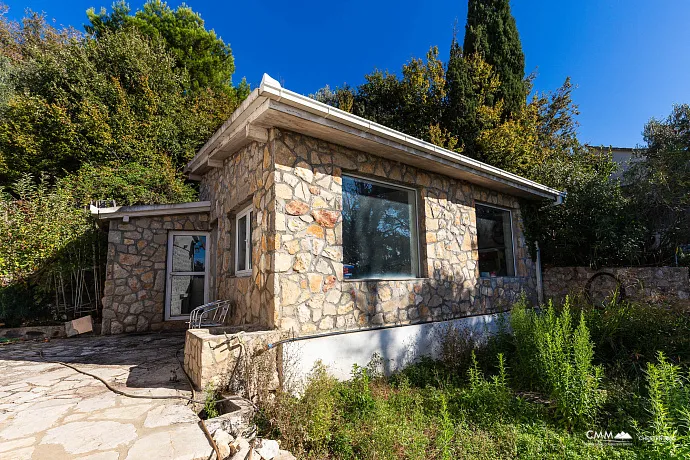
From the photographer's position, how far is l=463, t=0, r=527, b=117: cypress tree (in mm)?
13336

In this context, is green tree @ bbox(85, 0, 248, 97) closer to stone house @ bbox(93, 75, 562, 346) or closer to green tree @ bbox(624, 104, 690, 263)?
stone house @ bbox(93, 75, 562, 346)

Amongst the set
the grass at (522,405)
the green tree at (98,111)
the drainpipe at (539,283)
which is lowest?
the grass at (522,405)

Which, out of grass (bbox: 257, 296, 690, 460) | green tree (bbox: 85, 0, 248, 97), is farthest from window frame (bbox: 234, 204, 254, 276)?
green tree (bbox: 85, 0, 248, 97)

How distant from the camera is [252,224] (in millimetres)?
4832

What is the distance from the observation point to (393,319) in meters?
4.96

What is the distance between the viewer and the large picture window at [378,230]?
490 centimetres

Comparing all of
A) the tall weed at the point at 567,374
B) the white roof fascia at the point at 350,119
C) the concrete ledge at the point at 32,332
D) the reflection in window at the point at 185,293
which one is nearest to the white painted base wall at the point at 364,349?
the tall weed at the point at 567,374

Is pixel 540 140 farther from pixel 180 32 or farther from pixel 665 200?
pixel 180 32

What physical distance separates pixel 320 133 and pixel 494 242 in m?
4.87

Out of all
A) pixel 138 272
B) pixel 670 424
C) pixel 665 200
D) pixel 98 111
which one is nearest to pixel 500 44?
pixel 665 200

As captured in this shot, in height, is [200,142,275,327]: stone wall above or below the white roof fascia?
Answer: below

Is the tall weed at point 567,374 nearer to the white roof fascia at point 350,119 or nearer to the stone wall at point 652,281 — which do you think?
the white roof fascia at point 350,119

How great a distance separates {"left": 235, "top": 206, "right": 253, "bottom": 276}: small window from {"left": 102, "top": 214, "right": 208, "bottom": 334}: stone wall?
2.04m

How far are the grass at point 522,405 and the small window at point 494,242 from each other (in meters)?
2.32
